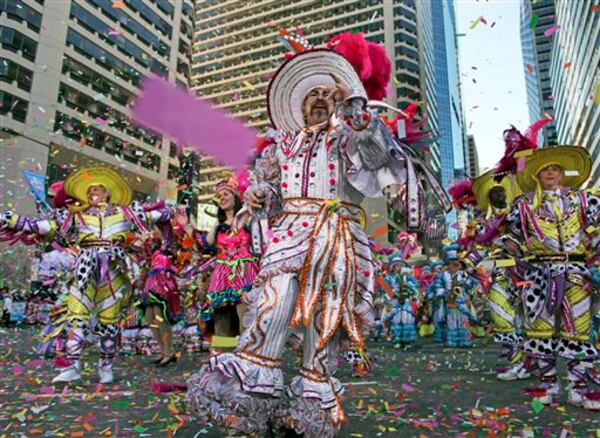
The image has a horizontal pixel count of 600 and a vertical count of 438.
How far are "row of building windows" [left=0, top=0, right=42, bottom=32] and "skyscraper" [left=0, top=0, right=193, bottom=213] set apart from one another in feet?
0.19

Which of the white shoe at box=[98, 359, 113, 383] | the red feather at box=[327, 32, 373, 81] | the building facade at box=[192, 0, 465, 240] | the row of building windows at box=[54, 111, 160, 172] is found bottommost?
the white shoe at box=[98, 359, 113, 383]

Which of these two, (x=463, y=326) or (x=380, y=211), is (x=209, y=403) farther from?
(x=380, y=211)

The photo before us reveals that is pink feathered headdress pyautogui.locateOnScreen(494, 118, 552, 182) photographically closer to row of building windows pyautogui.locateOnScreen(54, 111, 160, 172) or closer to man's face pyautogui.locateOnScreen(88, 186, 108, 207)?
man's face pyautogui.locateOnScreen(88, 186, 108, 207)

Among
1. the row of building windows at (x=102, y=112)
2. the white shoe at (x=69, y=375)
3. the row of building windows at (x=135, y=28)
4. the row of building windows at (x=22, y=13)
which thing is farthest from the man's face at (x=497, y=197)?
the row of building windows at (x=135, y=28)

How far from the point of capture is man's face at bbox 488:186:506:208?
19.8ft

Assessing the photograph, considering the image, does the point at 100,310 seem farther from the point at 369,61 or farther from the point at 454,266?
the point at 454,266

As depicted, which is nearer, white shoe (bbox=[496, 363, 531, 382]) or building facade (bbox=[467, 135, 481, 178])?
white shoe (bbox=[496, 363, 531, 382])

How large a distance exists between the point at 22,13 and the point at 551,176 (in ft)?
108

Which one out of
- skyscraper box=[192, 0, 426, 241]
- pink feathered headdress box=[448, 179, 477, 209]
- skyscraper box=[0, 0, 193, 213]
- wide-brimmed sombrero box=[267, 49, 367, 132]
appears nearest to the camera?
wide-brimmed sombrero box=[267, 49, 367, 132]

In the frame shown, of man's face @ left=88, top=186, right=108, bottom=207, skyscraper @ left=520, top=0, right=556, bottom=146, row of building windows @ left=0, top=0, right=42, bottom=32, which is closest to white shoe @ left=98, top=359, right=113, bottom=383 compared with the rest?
man's face @ left=88, top=186, right=108, bottom=207

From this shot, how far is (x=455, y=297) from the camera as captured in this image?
10008 mm

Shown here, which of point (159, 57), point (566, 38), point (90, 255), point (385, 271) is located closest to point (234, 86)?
point (159, 57)

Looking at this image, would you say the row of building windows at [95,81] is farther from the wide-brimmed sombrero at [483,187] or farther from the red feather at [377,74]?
the red feather at [377,74]

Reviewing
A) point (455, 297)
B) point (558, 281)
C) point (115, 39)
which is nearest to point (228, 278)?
point (558, 281)
